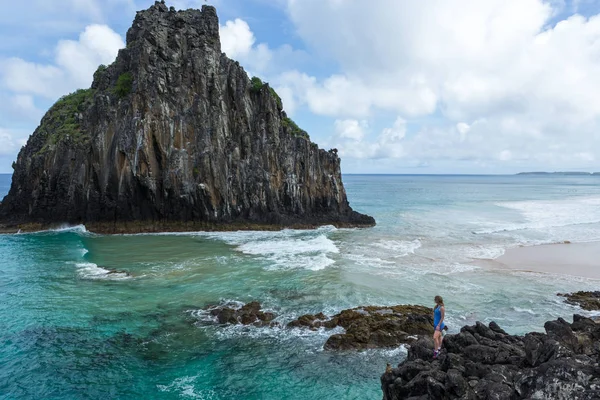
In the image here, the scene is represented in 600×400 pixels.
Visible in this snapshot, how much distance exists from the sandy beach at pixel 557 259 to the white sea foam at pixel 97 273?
88.3ft

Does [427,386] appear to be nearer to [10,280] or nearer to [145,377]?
[145,377]

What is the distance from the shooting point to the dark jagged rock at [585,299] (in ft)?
72.2

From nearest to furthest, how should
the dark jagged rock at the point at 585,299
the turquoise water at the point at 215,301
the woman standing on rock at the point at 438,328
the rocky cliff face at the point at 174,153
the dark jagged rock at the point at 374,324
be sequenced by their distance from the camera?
the woman standing on rock at the point at 438,328 < the turquoise water at the point at 215,301 < the dark jagged rock at the point at 374,324 < the dark jagged rock at the point at 585,299 < the rocky cliff face at the point at 174,153

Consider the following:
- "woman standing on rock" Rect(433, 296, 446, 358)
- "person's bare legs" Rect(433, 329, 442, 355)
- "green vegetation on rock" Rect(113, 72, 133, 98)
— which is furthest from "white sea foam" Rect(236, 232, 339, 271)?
"green vegetation on rock" Rect(113, 72, 133, 98)

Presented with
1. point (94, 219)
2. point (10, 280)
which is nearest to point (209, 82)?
point (94, 219)

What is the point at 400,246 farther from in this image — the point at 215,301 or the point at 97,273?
the point at 97,273

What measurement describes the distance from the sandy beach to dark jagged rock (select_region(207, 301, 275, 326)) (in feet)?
66.3

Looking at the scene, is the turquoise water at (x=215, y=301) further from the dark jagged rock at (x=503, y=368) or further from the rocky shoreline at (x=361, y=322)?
the dark jagged rock at (x=503, y=368)

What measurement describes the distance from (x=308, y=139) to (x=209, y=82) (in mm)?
14535

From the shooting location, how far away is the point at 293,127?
58250mm

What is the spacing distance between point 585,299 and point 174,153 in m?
39.6

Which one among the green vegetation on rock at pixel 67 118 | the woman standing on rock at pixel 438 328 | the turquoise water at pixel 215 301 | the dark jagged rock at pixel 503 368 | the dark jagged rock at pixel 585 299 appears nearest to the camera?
the dark jagged rock at pixel 503 368

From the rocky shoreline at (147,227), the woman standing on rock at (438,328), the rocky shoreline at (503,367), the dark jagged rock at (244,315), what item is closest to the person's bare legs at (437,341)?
the woman standing on rock at (438,328)

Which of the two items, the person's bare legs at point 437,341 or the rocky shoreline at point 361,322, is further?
the rocky shoreline at point 361,322
